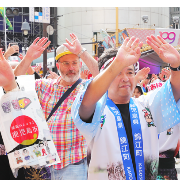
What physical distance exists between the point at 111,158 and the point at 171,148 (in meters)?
1.46

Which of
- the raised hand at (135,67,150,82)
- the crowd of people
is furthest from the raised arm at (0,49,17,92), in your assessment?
the raised hand at (135,67,150,82)

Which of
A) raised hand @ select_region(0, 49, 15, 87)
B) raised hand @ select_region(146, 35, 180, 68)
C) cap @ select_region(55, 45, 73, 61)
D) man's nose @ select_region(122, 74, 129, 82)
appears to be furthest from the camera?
cap @ select_region(55, 45, 73, 61)

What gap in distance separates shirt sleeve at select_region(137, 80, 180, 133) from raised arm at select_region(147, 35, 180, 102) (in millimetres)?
49

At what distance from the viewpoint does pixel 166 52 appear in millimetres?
1827

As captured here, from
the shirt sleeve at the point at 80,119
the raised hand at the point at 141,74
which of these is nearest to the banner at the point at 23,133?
the shirt sleeve at the point at 80,119

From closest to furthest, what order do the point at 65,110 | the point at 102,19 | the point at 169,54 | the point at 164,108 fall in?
the point at 169,54 → the point at 164,108 → the point at 65,110 → the point at 102,19

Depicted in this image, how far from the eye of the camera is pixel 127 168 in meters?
1.82

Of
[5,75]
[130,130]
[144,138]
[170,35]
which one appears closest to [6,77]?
[5,75]

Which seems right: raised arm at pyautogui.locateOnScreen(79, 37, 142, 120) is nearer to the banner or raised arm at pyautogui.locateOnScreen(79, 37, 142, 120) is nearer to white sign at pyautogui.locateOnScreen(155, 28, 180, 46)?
the banner

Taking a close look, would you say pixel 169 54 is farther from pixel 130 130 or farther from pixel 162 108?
pixel 130 130

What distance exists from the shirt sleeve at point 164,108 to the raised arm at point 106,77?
0.48m

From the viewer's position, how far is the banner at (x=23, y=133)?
200 cm

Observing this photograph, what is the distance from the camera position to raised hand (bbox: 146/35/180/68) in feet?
5.90

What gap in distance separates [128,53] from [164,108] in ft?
1.92
